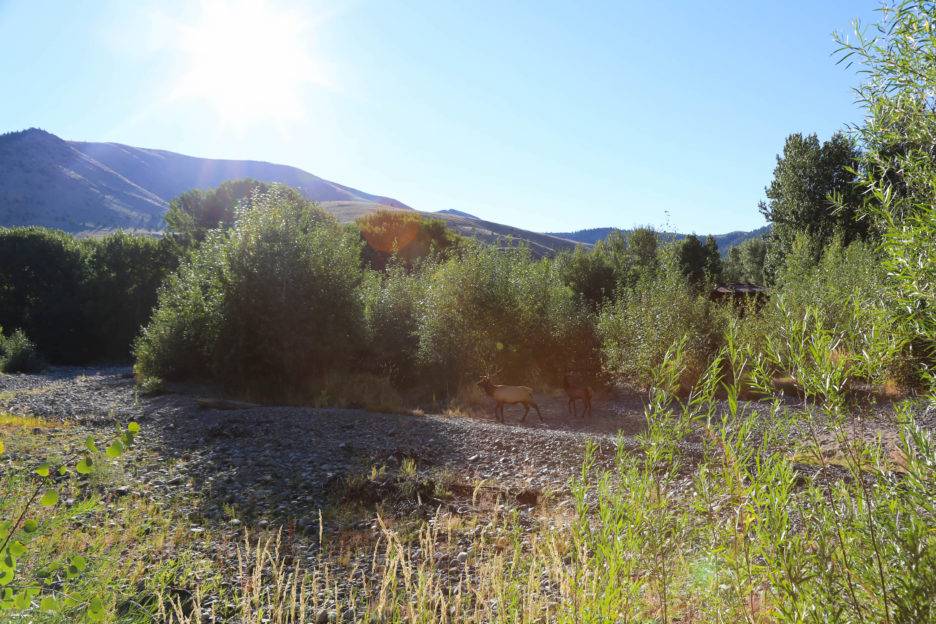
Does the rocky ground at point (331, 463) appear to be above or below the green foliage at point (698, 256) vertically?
below

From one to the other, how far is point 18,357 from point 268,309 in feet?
65.6

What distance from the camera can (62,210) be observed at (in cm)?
12600

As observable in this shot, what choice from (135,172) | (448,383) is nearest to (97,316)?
(448,383)

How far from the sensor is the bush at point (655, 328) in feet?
58.5

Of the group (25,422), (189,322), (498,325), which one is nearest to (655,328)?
(498,325)

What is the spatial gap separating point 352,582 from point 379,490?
9.62 ft

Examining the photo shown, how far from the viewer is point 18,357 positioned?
96.7 ft

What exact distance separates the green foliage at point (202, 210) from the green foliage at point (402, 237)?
24.9 feet

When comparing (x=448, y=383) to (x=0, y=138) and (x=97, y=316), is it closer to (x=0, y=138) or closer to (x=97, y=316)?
(x=97, y=316)

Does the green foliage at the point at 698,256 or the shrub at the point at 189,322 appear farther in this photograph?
the green foliage at the point at 698,256

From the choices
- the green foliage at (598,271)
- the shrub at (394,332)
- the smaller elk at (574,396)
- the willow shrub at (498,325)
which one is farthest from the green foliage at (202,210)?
the smaller elk at (574,396)

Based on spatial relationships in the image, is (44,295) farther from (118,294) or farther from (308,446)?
(308,446)

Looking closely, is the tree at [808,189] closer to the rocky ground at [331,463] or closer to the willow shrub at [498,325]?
the willow shrub at [498,325]

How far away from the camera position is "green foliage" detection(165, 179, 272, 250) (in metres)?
37.8
